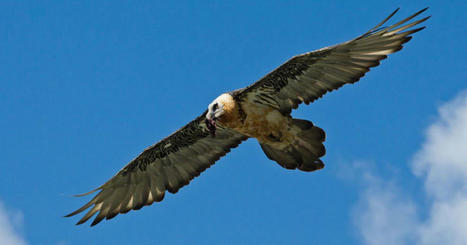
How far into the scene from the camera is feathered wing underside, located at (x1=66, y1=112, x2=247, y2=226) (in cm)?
1414

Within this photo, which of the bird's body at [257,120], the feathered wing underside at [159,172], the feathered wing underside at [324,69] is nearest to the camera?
the feathered wing underside at [324,69]

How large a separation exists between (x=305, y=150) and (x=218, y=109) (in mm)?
1616

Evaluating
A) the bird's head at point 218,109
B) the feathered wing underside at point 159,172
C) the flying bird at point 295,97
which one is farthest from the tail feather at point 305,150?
→ the feathered wing underside at point 159,172

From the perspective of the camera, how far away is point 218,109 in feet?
40.3

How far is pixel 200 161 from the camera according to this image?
14.5m

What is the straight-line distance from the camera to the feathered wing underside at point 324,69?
38.3 ft

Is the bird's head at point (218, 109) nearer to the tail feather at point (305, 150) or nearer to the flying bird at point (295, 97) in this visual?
the flying bird at point (295, 97)

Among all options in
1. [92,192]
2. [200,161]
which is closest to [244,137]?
[200,161]

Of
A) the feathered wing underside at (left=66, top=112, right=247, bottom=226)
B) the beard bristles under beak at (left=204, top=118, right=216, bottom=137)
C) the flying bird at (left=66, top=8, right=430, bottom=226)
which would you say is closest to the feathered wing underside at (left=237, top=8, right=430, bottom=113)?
the flying bird at (left=66, top=8, right=430, bottom=226)

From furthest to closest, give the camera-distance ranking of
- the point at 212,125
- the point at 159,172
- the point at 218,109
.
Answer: the point at 159,172
the point at 212,125
the point at 218,109

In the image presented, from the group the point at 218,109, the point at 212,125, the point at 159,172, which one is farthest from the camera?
the point at 159,172

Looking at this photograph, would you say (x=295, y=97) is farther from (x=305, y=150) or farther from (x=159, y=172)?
(x=159, y=172)

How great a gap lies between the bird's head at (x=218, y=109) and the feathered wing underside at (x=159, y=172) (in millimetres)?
1604

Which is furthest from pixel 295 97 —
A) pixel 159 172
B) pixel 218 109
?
pixel 159 172
